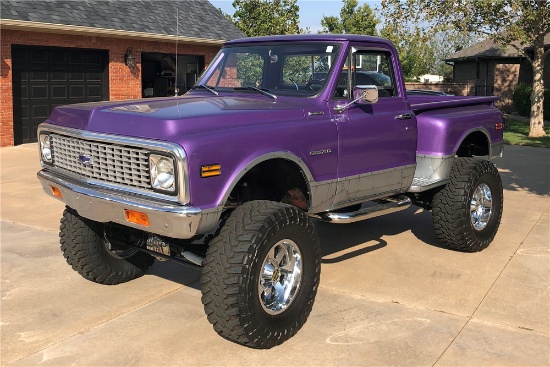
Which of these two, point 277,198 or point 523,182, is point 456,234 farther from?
point 523,182

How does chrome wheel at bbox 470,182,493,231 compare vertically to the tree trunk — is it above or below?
below

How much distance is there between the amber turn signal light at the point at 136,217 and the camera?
376 centimetres

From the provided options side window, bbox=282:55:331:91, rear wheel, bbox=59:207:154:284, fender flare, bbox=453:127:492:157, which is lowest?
rear wheel, bbox=59:207:154:284

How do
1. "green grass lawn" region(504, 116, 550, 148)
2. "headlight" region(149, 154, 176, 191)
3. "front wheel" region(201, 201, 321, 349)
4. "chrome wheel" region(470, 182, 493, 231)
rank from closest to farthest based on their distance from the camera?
"headlight" region(149, 154, 176, 191)
"front wheel" region(201, 201, 321, 349)
"chrome wheel" region(470, 182, 493, 231)
"green grass lawn" region(504, 116, 550, 148)

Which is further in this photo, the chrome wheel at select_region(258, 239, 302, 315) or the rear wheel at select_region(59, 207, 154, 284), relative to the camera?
the rear wheel at select_region(59, 207, 154, 284)

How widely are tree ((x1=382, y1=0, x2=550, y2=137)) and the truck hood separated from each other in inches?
536

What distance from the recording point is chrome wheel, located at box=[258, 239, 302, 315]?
411 centimetres

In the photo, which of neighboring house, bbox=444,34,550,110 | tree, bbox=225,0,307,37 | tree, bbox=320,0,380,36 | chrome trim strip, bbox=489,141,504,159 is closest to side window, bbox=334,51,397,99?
chrome trim strip, bbox=489,141,504,159

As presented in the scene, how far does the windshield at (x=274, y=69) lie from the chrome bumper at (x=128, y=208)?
1.70 metres

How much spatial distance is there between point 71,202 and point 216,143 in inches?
50.6

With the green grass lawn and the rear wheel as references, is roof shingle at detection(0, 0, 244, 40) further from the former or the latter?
the rear wheel

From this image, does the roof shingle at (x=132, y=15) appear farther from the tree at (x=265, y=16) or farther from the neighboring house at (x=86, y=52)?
the tree at (x=265, y=16)

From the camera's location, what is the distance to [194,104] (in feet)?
14.3

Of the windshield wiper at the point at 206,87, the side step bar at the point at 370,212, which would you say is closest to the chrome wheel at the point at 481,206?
the side step bar at the point at 370,212
